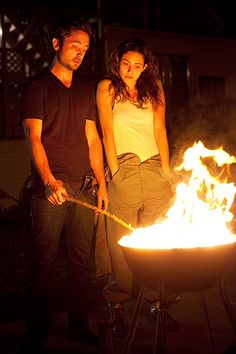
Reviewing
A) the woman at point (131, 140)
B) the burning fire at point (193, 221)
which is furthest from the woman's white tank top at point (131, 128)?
the burning fire at point (193, 221)

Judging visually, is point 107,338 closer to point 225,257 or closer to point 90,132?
point 225,257

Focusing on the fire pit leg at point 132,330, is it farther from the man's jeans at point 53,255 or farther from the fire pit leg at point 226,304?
the man's jeans at point 53,255

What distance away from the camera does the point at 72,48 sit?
4.30 metres

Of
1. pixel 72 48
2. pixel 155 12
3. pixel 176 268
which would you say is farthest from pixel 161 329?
pixel 155 12

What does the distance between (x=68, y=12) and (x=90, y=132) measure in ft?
38.0

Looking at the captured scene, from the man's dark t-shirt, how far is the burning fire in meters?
0.81

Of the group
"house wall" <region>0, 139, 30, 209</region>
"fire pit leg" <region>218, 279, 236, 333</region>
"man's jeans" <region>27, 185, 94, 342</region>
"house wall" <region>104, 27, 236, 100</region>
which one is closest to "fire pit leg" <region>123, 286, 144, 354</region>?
"fire pit leg" <region>218, 279, 236, 333</region>

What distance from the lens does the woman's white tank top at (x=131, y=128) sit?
4688 millimetres

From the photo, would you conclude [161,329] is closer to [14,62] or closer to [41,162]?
[41,162]

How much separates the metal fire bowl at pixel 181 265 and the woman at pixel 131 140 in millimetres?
972

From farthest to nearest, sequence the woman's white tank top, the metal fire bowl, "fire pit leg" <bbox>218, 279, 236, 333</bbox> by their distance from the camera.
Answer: the woman's white tank top → "fire pit leg" <bbox>218, 279, 236, 333</bbox> → the metal fire bowl

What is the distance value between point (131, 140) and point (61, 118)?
2.13ft

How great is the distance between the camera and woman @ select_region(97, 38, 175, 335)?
463 centimetres

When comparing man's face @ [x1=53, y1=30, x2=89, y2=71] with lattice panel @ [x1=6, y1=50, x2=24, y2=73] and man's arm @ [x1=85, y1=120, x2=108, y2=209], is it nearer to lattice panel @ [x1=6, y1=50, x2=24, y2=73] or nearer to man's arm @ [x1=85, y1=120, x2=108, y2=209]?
man's arm @ [x1=85, y1=120, x2=108, y2=209]
